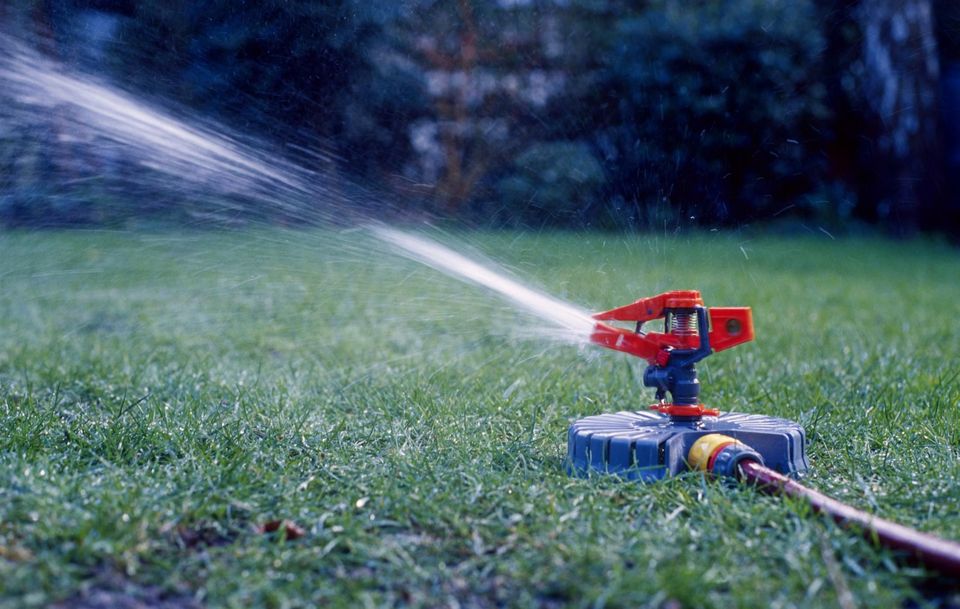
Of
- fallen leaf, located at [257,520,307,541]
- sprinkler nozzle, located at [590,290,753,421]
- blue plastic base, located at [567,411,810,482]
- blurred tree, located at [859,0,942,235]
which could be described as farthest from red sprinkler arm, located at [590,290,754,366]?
blurred tree, located at [859,0,942,235]

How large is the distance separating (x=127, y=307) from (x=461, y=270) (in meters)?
2.17

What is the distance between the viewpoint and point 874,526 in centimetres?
160

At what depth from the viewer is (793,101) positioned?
9.07 m

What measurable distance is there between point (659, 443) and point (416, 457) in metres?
0.49

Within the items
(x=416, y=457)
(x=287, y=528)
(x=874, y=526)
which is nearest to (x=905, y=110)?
(x=416, y=457)

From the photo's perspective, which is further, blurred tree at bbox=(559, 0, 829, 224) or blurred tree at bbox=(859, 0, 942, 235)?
blurred tree at bbox=(859, 0, 942, 235)

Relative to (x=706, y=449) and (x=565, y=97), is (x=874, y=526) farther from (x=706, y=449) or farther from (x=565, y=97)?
(x=565, y=97)

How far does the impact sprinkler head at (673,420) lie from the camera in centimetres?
196

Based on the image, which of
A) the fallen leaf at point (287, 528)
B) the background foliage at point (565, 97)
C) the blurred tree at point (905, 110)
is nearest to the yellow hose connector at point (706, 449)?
the fallen leaf at point (287, 528)

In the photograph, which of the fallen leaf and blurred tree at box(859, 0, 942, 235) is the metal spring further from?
blurred tree at box(859, 0, 942, 235)

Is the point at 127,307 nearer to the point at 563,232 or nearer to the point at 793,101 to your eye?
the point at 563,232

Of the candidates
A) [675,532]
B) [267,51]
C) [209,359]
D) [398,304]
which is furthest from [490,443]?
[267,51]

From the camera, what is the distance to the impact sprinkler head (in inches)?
77.0

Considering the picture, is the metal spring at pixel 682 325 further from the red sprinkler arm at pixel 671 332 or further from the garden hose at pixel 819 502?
the garden hose at pixel 819 502
